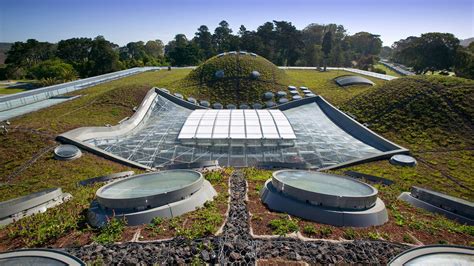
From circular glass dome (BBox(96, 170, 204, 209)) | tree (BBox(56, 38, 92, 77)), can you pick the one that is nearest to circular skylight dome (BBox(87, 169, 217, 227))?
circular glass dome (BBox(96, 170, 204, 209))

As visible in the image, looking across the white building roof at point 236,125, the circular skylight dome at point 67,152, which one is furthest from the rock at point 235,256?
the circular skylight dome at point 67,152

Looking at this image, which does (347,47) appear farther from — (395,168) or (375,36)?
(395,168)

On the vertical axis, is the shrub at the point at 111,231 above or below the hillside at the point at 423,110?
below

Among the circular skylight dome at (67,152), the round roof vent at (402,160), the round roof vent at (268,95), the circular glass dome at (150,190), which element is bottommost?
the round roof vent at (402,160)

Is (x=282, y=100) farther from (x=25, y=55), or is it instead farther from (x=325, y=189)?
(x=25, y=55)

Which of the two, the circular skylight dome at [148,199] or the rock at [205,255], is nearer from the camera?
the rock at [205,255]

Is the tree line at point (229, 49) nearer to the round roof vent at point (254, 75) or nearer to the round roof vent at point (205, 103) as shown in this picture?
the round roof vent at point (205, 103)

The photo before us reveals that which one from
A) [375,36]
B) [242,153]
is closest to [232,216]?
[242,153]
